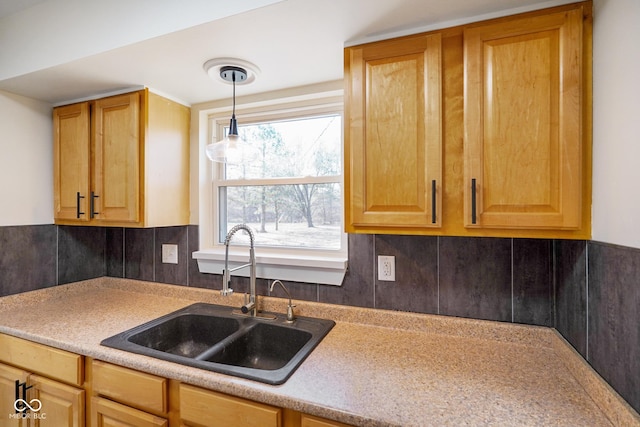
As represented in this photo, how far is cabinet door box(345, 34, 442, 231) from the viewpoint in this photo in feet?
3.52

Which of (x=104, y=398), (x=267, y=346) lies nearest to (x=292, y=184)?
(x=267, y=346)

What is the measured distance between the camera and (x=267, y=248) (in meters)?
1.81

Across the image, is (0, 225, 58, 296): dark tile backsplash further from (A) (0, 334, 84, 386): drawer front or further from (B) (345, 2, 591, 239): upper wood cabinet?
(B) (345, 2, 591, 239): upper wood cabinet

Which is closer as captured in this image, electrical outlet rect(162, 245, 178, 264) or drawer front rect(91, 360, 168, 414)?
drawer front rect(91, 360, 168, 414)

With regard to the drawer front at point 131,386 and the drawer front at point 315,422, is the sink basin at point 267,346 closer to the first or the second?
the drawer front at point 131,386

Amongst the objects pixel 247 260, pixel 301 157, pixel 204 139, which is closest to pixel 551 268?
pixel 301 157

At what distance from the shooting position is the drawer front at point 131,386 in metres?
1.07

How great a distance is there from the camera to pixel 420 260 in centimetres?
138

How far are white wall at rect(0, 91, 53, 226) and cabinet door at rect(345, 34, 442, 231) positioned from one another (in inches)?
71.6

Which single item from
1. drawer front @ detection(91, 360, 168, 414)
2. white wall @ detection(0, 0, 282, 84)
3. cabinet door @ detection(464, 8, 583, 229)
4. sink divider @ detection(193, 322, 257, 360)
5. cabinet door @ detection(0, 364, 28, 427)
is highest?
white wall @ detection(0, 0, 282, 84)

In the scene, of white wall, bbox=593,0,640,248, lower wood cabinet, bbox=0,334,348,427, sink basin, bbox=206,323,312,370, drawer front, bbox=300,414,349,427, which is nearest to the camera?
white wall, bbox=593,0,640,248

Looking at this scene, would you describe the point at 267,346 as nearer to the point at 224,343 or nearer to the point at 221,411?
the point at 224,343

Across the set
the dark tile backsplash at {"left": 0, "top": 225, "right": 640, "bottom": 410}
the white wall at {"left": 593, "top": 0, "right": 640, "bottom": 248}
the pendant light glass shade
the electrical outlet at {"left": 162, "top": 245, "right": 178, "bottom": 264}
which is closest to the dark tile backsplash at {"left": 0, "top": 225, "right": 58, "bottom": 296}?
the dark tile backsplash at {"left": 0, "top": 225, "right": 640, "bottom": 410}

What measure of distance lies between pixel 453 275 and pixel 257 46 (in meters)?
1.25
